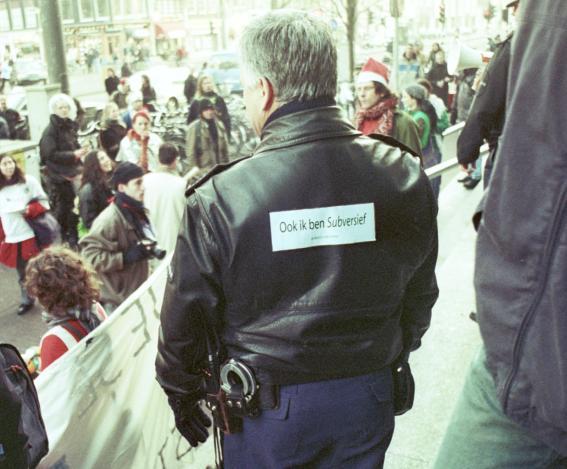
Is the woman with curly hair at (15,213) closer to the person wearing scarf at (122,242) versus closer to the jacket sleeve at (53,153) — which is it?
the jacket sleeve at (53,153)

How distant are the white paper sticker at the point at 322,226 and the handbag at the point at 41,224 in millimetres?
4818

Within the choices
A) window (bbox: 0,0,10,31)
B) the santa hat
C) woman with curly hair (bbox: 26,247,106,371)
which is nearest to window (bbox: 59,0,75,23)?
window (bbox: 0,0,10,31)

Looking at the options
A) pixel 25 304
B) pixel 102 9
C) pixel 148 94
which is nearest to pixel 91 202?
pixel 25 304

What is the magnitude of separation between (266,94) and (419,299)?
80cm

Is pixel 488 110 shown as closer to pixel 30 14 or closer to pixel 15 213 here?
pixel 15 213

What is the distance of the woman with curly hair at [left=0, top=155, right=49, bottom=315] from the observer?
6.25m

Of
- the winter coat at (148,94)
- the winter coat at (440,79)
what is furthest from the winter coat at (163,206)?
the winter coat at (440,79)

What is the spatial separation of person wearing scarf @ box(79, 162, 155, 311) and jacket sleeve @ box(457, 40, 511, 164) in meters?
2.08

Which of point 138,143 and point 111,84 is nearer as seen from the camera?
point 138,143

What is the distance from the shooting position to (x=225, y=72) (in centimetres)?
2120

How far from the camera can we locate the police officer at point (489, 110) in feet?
12.4

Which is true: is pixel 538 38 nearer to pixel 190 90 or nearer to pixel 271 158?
pixel 271 158

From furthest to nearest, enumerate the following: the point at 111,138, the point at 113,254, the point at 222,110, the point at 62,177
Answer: the point at 222,110 → the point at 111,138 → the point at 62,177 → the point at 113,254

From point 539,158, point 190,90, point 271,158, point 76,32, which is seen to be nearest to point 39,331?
point 271,158
